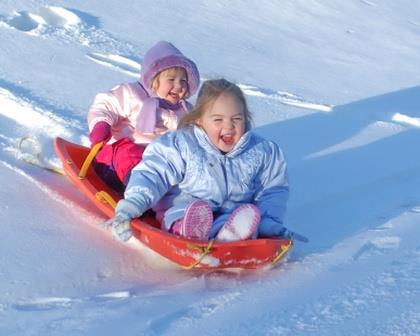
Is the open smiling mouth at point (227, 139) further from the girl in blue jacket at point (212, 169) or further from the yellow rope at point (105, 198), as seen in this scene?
the yellow rope at point (105, 198)

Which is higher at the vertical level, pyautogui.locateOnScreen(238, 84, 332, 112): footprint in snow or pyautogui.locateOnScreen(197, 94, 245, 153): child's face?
pyautogui.locateOnScreen(197, 94, 245, 153): child's face

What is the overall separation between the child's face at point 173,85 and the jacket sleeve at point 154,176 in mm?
584

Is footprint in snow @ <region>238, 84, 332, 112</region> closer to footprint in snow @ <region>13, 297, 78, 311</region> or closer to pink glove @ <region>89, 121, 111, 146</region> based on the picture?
pink glove @ <region>89, 121, 111, 146</region>

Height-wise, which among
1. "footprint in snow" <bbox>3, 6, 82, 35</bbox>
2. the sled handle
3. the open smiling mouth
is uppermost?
the open smiling mouth

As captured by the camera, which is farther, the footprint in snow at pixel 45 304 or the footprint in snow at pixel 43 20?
the footprint in snow at pixel 43 20

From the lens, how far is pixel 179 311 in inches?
96.0

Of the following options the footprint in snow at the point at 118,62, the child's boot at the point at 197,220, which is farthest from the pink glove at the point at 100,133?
the footprint in snow at the point at 118,62

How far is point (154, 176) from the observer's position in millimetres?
2973

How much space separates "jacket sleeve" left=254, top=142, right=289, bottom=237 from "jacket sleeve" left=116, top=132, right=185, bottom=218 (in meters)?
0.31

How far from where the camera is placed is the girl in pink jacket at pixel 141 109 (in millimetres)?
3518

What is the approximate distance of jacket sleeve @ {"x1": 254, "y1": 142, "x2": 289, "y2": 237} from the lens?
2.96 m

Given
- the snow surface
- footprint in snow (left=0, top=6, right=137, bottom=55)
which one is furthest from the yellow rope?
footprint in snow (left=0, top=6, right=137, bottom=55)

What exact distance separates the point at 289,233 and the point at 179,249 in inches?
16.1

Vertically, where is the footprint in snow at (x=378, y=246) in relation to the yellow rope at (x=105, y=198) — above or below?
above
